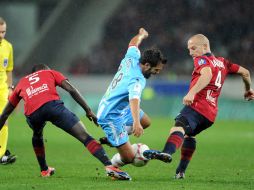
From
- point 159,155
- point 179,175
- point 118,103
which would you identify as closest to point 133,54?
point 118,103

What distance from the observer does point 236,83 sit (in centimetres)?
2805

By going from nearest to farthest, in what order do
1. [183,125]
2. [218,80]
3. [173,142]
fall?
[173,142]
[183,125]
[218,80]

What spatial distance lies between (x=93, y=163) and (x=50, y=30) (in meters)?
22.5

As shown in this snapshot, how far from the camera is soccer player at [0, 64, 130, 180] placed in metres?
9.26

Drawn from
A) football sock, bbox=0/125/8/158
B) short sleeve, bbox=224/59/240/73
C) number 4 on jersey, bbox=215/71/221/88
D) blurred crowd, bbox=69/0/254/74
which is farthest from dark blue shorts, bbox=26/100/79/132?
blurred crowd, bbox=69/0/254/74

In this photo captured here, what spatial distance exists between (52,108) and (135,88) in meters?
1.22

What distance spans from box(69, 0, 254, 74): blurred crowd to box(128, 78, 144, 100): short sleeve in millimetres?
21895

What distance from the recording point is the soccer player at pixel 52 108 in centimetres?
926

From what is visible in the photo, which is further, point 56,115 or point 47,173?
point 47,173

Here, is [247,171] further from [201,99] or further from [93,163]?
[93,163]

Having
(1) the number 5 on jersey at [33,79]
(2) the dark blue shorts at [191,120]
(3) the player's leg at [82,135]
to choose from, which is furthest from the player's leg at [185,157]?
(1) the number 5 on jersey at [33,79]

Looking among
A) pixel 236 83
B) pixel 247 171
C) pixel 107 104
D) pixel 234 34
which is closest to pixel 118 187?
pixel 107 104

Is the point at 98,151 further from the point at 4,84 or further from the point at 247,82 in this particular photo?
the point at 4,84

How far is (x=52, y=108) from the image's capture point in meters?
9.38
